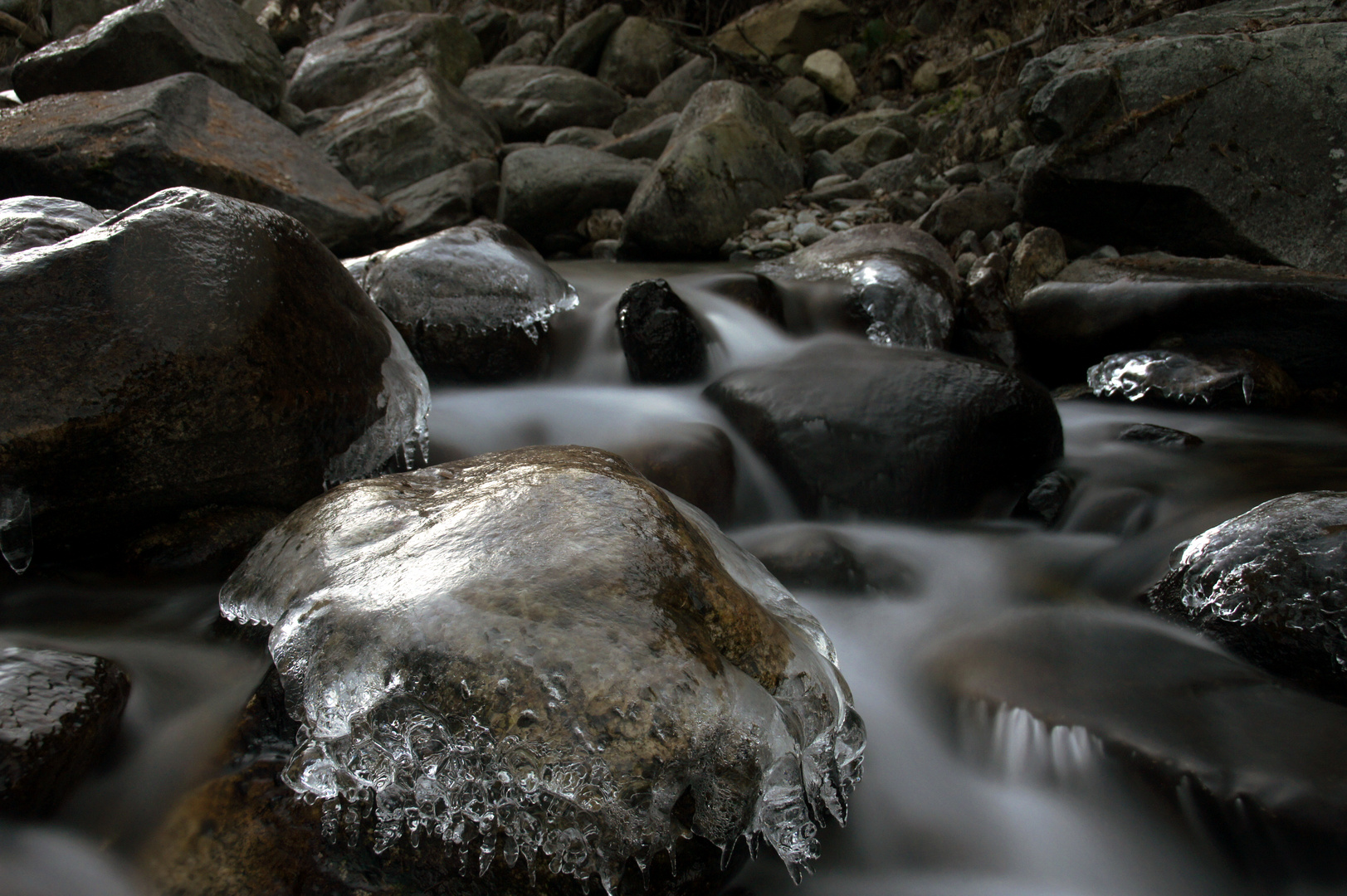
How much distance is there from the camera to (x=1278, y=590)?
2131 millimetres

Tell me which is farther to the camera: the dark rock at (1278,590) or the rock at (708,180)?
the rock at (708,180)

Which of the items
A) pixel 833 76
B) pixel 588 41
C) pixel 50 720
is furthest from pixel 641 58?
pixel 50 720

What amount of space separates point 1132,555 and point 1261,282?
243cm

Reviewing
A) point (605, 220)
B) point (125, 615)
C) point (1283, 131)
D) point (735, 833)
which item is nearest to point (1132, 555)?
point (735, 833)

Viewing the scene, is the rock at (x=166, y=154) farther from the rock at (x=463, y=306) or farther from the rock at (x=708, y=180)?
the rock at (x=708, y=180)

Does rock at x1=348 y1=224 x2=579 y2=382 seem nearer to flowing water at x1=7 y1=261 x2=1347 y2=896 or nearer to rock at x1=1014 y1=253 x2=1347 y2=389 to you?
flowing water at x1=7 y1=261 x2=1347 y2=896

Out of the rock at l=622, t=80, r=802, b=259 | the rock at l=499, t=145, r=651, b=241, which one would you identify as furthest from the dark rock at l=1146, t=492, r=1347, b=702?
the rock at l=499, t=145, r=651, b=241

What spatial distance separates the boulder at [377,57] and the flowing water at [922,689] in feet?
31.0

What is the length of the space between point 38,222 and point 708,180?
578 cm

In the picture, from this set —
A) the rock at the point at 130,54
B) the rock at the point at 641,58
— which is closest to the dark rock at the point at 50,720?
the rock at the point at 130,54

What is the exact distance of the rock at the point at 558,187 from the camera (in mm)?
8094

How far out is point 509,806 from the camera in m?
1.42

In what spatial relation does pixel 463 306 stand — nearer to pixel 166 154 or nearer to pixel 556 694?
pixel 166 154

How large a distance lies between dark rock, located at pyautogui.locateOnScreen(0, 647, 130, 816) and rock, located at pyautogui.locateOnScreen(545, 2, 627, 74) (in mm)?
14221
